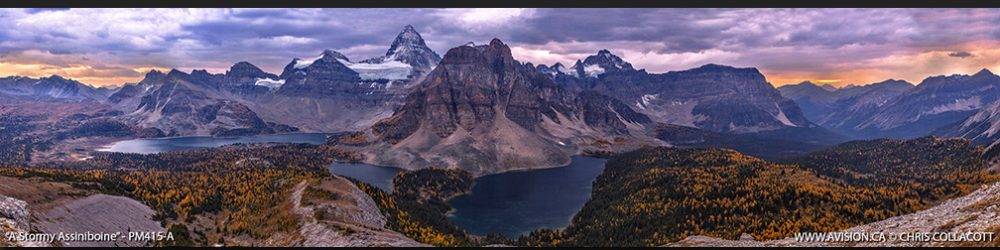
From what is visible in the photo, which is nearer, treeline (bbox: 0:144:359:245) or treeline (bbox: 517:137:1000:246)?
treeline (bbox: 0:144:359:245)

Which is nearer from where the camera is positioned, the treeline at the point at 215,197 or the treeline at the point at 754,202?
the treeline at the point at 215,197

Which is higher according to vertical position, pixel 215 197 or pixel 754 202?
pixel 754 202

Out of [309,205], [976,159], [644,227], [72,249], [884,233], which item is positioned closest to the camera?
[72,249]

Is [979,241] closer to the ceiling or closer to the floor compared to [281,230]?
closer to the ceiling

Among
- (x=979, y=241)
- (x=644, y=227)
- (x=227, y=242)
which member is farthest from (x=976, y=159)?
(x=227, y=242)

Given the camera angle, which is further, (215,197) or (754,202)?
(215,197)

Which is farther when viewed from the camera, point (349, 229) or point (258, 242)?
point (258, 242)

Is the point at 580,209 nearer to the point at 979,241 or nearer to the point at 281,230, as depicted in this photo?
the point at 281,230

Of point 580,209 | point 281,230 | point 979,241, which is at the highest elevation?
point 979,241
